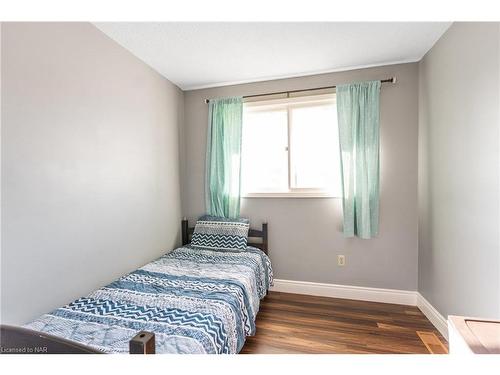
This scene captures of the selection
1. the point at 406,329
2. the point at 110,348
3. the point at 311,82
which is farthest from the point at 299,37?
the point at 406,329

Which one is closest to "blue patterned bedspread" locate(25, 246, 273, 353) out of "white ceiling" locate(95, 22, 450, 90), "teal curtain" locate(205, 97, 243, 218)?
"teal curtain" locate(205, 97, 243, 218)

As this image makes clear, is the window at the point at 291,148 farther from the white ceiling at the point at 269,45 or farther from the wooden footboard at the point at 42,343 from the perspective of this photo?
the wooden footboard at the point at 42,343

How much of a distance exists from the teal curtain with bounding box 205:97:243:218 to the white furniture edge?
1.02 metres

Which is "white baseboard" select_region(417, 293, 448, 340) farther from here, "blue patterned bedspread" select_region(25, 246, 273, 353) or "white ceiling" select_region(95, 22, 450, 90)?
"white ceiling" select_region(95, 22, 450, 90)

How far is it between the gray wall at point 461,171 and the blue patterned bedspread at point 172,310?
4.97ft

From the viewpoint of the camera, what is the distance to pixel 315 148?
102 inches

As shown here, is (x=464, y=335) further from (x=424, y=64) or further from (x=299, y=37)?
(x=424, y=64)

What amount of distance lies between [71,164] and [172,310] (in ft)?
3.84

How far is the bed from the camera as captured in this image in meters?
1.16

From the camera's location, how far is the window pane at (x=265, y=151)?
2.69 metres

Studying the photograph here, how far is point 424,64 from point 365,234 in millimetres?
1693

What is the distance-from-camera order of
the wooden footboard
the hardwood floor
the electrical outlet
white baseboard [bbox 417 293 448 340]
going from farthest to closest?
the electrical outlet → white baseboard [bbox 417 293 448 340] → the hardwood floor → the wooden footboard

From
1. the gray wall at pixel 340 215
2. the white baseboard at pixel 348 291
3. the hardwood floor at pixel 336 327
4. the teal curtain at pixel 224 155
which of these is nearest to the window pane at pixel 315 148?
the gray wall at pixel 340 215
